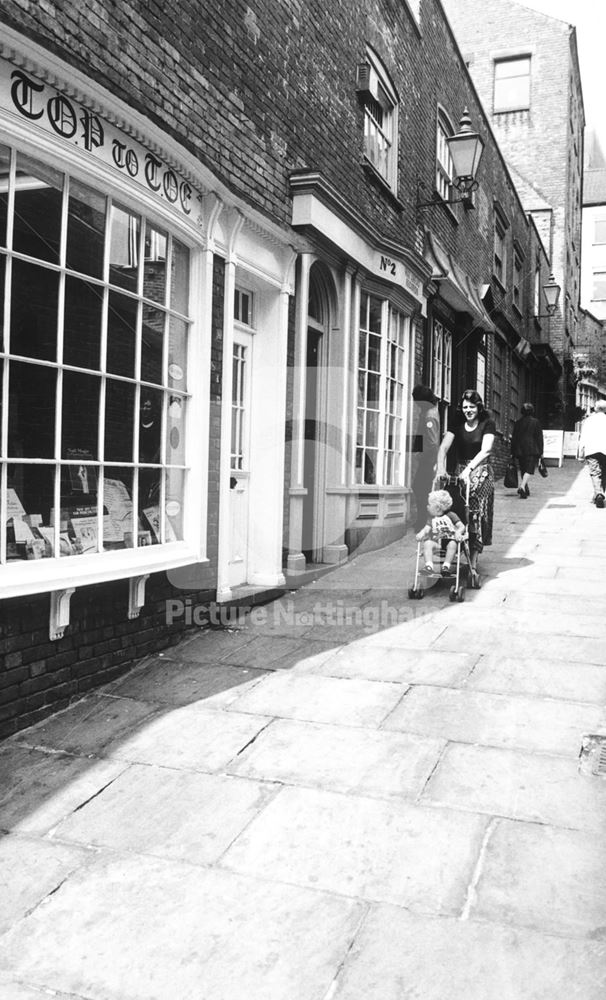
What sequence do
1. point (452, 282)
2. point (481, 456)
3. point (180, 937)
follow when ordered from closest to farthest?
1. point (180, 937)
2. point (481, 456)
3. point (452, 282)

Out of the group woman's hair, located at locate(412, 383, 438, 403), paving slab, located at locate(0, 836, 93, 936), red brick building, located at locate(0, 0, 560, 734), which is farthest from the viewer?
woman's hair, located at locate(412, 383, 438, 403)

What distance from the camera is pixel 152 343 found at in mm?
→ 5582

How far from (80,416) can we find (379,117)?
Answer: 6787 mm

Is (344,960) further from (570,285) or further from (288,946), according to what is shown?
(570,285)

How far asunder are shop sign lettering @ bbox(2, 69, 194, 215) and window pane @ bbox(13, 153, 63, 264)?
0.22 metres

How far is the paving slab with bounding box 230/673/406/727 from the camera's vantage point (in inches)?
181

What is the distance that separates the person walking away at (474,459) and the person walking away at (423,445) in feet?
6.36

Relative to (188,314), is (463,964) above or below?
below

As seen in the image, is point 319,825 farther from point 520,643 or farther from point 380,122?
point 380,122

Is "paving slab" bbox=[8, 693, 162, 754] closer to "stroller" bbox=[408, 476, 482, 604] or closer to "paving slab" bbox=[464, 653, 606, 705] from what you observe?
"paving slab" bbox=[464, 653, 606, 705]

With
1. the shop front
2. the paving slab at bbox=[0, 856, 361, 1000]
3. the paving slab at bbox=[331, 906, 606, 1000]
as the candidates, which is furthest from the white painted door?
the paving slab at bbox=[331, 906, 606, 1000]

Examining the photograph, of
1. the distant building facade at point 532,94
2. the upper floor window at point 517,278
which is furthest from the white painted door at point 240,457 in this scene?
the distant building facade at point 532,94

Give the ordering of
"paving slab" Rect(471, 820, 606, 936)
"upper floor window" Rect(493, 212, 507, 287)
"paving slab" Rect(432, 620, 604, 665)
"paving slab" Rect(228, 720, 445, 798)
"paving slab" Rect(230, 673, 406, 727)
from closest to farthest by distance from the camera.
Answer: "paving slab" Rect(471, 820, 606, 936), "paving slab" Rect(228, 720, 445, 798), "paving slab" Rect(230, 673, 406, 727), "paving slab" Rect(432, 620, 604, 665), "upper floor window" Rect(493, 212, 507, 287)

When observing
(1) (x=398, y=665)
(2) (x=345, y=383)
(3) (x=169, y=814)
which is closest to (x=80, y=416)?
(3) (x=169, y=814)
